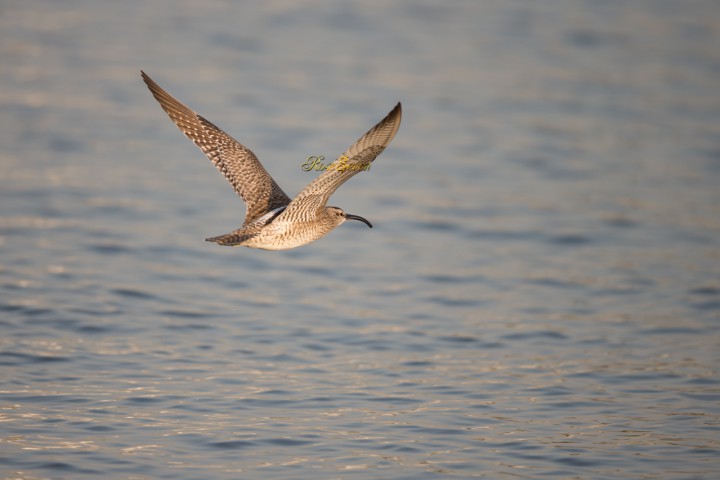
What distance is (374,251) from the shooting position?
15.1 metres

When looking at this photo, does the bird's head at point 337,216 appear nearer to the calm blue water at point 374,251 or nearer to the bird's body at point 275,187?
the bird's body at point 275,187

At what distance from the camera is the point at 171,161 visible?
17375mm

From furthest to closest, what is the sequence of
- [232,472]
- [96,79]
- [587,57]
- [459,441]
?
[587,57] < [96,79] < [459,441] < [232,472]

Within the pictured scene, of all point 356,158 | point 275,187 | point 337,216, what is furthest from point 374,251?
point 356,158

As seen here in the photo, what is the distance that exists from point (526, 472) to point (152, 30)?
594 inches

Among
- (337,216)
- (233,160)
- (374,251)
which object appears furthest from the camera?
(374,251)

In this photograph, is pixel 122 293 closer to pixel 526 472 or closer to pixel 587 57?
pixel 526 472

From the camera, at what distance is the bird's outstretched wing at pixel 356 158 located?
862 cm

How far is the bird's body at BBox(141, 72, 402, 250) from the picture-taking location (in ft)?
29.0

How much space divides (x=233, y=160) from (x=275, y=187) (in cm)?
50

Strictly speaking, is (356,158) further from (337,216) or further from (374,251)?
(374,251)

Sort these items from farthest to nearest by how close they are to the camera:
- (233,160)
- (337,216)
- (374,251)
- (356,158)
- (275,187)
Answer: (374,251) → (233,160) → (275,187) → (337,216) → (356,158)

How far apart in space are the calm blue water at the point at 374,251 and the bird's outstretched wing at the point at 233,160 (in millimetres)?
1674

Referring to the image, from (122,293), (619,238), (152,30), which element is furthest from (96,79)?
(619,238)
